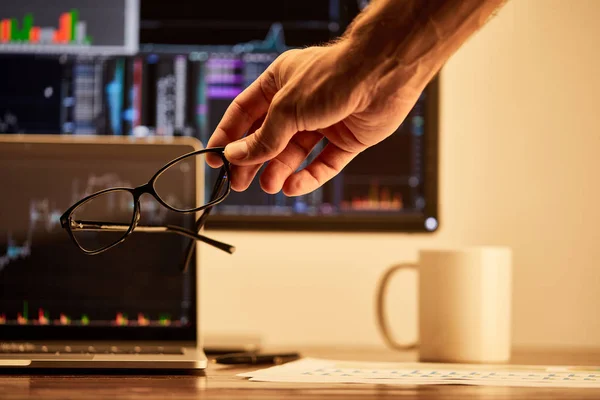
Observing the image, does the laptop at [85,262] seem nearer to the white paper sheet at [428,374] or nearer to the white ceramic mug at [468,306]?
the white paper sheet at [428,374]

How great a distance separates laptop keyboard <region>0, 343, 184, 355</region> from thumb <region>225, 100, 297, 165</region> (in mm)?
279

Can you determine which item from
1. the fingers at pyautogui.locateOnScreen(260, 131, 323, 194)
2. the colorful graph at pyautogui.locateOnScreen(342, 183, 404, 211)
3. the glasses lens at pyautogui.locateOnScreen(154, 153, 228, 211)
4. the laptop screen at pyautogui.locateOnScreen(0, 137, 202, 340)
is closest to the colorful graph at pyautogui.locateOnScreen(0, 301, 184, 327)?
the laptop screen at pyautogui.locateOnScreen(0, 137, 202, 340)

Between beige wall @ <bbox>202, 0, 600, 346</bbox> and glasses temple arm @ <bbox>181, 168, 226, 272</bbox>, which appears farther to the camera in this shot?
beige wall @ <bbox>202, 0, 600, 346</bbox>

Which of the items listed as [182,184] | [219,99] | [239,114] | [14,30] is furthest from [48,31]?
[239,114]

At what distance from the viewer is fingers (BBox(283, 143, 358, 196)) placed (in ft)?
2.62

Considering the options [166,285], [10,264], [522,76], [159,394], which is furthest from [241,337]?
[522,76]

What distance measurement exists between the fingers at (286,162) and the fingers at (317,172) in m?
0.01

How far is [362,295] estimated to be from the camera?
1.22 metres

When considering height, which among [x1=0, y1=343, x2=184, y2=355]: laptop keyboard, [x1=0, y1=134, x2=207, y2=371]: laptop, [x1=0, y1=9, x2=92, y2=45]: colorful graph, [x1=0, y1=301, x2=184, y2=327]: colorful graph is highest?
[x1=0, y1=9, x2=92, y2=45]: colorful graph

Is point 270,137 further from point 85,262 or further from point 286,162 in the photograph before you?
point 85,262

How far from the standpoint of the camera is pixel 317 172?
811 millimetres

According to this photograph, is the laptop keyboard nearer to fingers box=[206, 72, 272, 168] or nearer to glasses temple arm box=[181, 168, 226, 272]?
glasses temple arm box=[181, 168, 226, 272]

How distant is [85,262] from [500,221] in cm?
65

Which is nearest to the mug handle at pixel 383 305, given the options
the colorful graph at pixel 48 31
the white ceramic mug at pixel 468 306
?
the white ceramic mug at pixel 468 306
